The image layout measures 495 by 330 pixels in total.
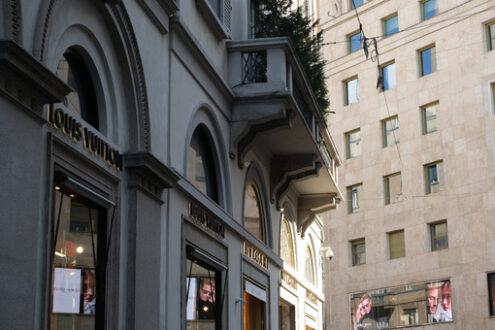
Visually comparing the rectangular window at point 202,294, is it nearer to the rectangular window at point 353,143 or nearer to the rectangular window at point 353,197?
the rectangular window at point 353,197

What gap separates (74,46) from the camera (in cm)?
1123

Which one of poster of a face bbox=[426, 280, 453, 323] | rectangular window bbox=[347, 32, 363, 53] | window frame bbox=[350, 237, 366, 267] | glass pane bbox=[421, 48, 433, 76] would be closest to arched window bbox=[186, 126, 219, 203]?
poster of a face bbox=[426, 280, 453, 323]

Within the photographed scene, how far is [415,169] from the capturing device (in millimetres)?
51969

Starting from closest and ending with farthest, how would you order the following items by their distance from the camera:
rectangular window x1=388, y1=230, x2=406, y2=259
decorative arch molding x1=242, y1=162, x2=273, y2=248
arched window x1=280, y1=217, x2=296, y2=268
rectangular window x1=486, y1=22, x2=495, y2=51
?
decorative arch molding x1=242, y1=162, x2=273, y2=248
arched window x1=280, y1=217, x2=296, y2=268
rectangular window x1=486, y1=22, x2=495, y2=51
rectangular window x1=388, y1=230, x2=406, y2=259

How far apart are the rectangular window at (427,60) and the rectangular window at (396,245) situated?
9.33 m

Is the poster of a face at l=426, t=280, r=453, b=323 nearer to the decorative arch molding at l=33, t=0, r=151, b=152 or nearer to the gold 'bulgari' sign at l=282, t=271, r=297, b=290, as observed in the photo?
the gold 'bulgari' sign at l=282, t=271, r=297, b=290

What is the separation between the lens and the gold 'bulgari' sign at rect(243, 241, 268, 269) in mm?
18500

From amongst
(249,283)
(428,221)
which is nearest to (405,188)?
(428,221)

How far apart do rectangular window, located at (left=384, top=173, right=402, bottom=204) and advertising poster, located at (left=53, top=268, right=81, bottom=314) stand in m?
42.9

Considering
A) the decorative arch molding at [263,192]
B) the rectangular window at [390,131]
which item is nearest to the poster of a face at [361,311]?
the rectangular window at [390,131]

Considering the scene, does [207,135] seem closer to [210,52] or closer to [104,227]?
[210,52]

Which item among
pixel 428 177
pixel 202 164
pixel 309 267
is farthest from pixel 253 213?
pixel 428 177

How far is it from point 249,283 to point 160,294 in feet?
18.4

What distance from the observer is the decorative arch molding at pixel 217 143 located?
16.1 meters
